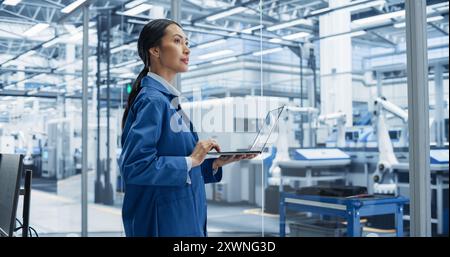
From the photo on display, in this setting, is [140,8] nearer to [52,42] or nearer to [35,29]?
[35,29]

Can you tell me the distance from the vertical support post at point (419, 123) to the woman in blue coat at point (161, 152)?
30.3 inches

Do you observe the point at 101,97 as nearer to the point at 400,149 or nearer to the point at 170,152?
the point at 400,149

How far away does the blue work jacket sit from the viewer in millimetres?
1181

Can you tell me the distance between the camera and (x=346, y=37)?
16.6 ft

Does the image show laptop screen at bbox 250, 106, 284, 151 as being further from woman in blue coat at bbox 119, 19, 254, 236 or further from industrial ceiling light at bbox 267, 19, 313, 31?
industrial ceiling light at bbox 267, 19, 313, 31

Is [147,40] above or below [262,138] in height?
above

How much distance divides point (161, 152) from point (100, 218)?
196 inches

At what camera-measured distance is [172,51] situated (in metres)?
1.31

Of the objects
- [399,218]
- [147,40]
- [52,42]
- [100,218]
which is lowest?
[100,218]

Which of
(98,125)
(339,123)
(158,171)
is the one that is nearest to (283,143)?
(339,123)

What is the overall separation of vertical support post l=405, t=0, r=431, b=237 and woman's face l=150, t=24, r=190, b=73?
907mm

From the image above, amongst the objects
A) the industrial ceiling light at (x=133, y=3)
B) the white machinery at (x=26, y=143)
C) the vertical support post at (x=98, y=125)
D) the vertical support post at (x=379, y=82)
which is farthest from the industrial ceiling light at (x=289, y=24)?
the white machinery at (x=26, y=143)

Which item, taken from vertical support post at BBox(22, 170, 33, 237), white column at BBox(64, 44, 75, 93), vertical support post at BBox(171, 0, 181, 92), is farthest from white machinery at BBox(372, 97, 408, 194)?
vertical support post at BBox(22, 170, 33, 237)
